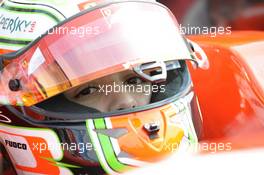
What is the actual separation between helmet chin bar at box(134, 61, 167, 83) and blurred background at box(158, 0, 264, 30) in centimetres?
211

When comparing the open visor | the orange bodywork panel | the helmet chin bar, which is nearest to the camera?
the open visor

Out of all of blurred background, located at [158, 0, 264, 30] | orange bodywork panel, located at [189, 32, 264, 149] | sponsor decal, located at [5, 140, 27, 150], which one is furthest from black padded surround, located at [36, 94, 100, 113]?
blurred background, located at [158, 0, 264, 30]

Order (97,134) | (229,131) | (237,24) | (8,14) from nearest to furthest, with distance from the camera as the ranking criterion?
(97,134) → (8,14) → (229,131) → (237,24)

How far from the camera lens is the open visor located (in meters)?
1.61

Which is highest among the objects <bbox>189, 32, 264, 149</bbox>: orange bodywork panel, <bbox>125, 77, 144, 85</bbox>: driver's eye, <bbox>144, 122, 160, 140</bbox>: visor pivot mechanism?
<bbox>125, 77, 144, 85</bbox>: driver's eye

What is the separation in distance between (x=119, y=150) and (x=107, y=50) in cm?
23

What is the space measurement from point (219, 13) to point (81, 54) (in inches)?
93.8

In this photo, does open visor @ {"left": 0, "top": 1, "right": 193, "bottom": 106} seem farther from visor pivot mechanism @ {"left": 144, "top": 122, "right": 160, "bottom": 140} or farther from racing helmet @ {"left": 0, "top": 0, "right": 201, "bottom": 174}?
visor pivot mechanism @ {"left": 144, "top": 122, "right": 160, "bottom": 140}

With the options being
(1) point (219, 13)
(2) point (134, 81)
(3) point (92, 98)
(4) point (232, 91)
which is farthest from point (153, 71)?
(1) point (219, 13)

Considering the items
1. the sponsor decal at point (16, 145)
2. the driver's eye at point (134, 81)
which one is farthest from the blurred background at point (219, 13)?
the sponsor decal at point (16, 145)

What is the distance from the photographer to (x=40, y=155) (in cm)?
166

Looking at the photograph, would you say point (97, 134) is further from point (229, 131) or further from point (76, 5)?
point (229, 131)

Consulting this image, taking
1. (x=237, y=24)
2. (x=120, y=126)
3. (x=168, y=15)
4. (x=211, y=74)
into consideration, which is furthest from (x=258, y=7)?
(x=120, y=126)

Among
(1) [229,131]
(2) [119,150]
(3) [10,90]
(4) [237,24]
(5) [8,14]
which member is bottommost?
(4) [237,24]
